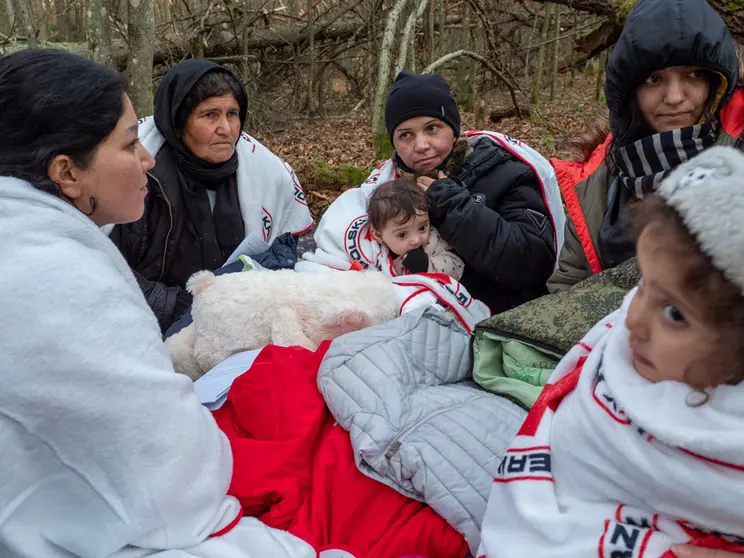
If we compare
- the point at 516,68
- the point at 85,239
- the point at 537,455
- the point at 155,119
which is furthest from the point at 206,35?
the point at 537,455

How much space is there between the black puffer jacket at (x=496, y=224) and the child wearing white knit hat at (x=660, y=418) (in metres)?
1.36

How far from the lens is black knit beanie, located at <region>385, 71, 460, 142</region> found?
9.27 ft

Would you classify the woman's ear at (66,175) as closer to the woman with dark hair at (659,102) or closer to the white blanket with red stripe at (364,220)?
the white blanket with red stripe at (364,220)

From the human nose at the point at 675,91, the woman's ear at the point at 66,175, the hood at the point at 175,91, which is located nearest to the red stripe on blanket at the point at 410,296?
the human nose at the point at 675,91

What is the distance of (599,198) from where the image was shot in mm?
2373

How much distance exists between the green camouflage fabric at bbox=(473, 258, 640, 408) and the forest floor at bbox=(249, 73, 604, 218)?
13.8ft

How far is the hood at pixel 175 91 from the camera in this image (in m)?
3.02

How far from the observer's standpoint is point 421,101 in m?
2.82

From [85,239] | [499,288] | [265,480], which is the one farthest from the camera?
[499,288]

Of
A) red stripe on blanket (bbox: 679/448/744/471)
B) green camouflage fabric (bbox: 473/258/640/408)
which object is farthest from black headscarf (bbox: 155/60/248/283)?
red stripe on blanket (bbox: 679/448/744/471)

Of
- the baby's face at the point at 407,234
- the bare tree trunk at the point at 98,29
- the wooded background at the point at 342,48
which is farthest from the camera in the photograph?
the wooded background at the point at 342,48

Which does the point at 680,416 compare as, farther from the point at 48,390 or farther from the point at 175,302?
the point at 175,302

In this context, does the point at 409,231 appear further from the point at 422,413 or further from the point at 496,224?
the point at 422,413

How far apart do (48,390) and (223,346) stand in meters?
1.01
